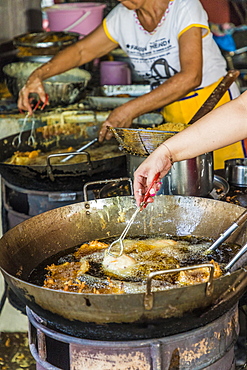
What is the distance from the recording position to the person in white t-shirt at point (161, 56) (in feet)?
9.72

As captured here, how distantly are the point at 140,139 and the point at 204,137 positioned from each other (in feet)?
1.69

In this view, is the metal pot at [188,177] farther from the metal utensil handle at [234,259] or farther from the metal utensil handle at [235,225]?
the metal utensil handle at [234,259]

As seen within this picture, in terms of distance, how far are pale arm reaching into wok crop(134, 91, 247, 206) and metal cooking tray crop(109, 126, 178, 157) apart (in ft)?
1.21

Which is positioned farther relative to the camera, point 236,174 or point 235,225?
point 236,174

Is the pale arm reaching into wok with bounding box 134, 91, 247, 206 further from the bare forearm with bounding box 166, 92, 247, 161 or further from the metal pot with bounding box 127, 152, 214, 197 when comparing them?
the metal pot with bounding box 127, 152, 214, 197

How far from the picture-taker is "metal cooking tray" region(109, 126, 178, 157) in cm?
223

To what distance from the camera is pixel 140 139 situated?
89.9 inches

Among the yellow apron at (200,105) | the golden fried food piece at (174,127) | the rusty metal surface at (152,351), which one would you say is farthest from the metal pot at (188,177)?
the yellow apron at (200,105)

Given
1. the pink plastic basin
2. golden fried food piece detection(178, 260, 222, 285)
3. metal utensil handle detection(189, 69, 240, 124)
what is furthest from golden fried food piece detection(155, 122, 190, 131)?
the pink plastic basin

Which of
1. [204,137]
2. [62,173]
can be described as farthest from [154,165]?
[62,173]

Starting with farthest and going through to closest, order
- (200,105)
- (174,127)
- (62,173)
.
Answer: (200,105)
(62,173)
(174,127)

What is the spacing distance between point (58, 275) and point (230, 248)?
722 millimetres

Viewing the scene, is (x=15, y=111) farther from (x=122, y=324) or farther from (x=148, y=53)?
(x=122, y=324)

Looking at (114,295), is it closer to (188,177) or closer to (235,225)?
(235,225)
